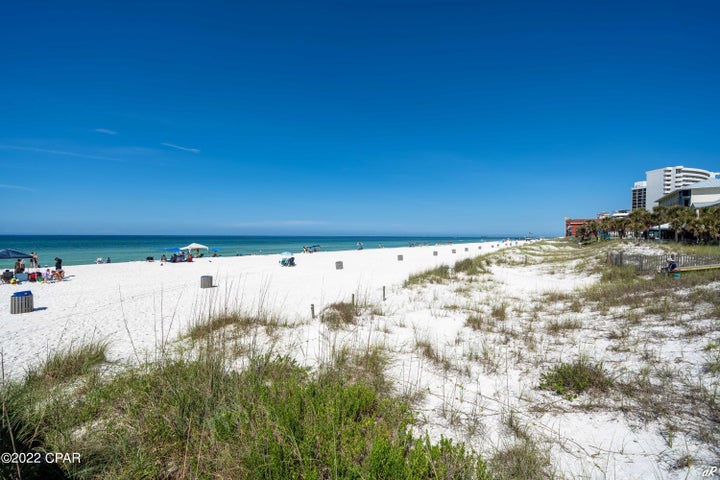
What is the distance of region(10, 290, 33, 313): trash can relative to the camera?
9742 millimetres

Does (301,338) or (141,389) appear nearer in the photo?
(141,389)

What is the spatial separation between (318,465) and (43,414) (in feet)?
8.67

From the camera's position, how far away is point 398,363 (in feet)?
16.5

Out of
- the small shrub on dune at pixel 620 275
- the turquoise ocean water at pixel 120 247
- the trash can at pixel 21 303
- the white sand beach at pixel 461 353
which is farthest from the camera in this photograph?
the turquoise ocean water at pixel 120 247

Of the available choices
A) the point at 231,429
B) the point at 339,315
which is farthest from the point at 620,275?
the point at 231,429

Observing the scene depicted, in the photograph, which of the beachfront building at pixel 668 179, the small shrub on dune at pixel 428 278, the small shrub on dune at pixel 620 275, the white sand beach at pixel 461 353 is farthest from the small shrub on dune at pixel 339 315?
the beachfront building at pixel 668 179

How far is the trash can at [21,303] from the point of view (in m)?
9.74

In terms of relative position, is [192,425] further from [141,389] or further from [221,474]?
[141,389]

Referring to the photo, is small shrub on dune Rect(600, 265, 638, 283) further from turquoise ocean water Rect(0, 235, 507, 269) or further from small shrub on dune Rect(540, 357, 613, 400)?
turquoise ocean water Rect(0, 235, 507, 269)

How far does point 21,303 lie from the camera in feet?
32.4

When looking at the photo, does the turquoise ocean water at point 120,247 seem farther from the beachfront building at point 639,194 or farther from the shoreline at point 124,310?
the beachfront building at point 639,194

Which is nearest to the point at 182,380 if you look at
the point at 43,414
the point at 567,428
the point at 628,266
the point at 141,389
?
the point at 141,389

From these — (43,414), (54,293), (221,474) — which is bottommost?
(54,293)

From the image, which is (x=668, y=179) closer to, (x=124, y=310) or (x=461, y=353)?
(x=461, y=353)
